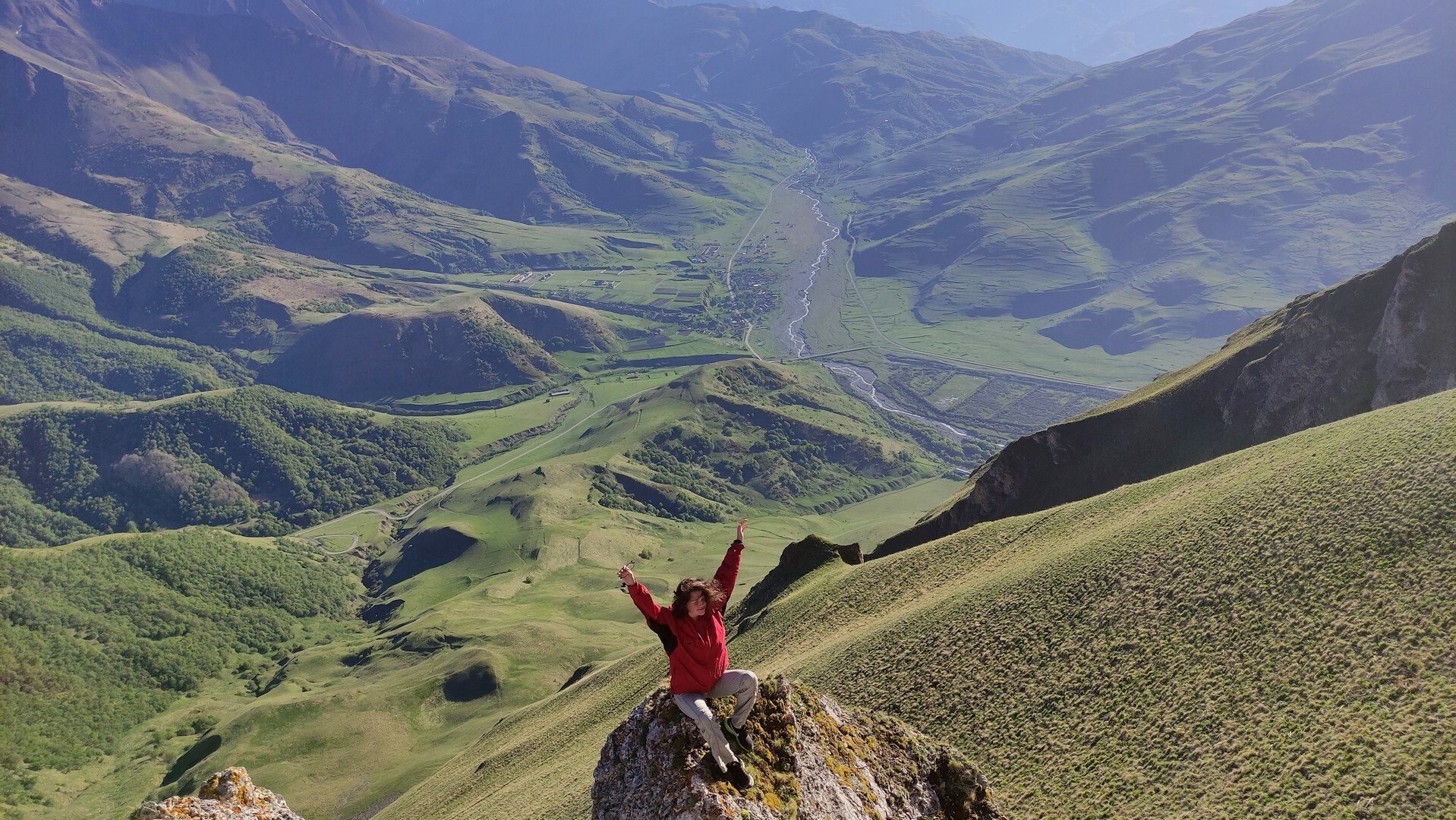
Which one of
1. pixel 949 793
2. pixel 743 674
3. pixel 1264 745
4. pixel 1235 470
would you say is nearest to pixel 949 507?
pixel 1235 470

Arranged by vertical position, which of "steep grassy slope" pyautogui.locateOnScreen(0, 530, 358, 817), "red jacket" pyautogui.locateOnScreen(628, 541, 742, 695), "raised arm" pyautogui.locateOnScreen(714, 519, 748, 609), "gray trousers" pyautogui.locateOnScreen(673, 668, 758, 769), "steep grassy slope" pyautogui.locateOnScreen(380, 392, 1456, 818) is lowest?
"steep grassy slope" pyautogui.locateOnScreen(0, 530, 358, 817)

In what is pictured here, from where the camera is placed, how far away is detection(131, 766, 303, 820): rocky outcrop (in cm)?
1931

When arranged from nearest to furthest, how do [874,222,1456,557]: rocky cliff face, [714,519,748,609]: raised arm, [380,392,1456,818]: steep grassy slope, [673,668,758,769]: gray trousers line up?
[673,668,758,769]: gray trousers
[714,519,748,609]: raised arm
[380,392,1456,818]: steep grassy slope
[874,222,1456,557]: rocky cliff face

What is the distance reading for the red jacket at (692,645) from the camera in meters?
18.9

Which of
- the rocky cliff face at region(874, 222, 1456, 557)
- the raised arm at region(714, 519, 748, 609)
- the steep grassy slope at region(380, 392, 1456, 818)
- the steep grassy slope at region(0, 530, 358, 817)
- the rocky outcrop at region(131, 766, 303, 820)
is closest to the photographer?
the rocky outcrop at region(131, 766, 303, 820)

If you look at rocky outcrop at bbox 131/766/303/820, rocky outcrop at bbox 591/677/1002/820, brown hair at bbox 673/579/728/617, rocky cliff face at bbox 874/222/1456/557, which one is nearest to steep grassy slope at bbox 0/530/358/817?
rocky cliff face at bbox 874/222/1456/557

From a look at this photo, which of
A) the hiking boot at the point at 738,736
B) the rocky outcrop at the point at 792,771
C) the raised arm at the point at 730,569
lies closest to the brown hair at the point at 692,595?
the raised arm at the point at 730,569

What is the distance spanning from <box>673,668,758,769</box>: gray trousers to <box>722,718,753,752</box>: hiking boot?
0.53 ft

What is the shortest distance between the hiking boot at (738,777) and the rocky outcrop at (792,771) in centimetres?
16

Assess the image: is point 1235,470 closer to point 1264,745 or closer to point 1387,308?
point 1264,745

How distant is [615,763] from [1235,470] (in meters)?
52.7

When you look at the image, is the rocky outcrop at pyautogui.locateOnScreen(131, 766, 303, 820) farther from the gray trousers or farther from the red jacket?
the gray trousers

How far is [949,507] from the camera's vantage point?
99.4 meters

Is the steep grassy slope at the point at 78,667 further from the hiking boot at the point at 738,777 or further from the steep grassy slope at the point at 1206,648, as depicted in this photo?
the hiking boot at the point at 738,777
